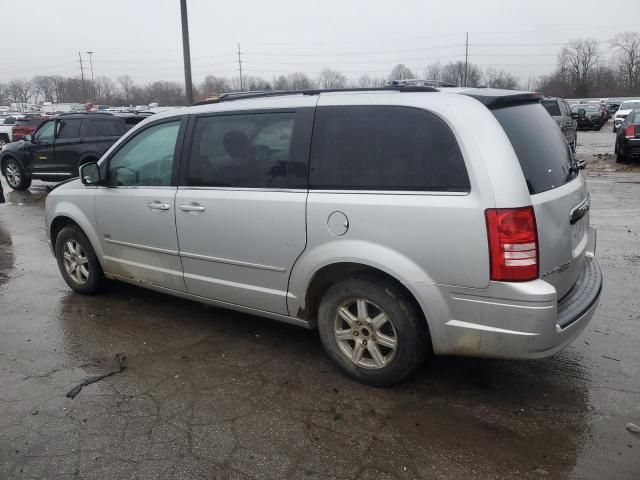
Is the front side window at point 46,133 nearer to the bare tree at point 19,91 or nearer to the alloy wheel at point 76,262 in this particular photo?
the alloy wheel at point 76,262

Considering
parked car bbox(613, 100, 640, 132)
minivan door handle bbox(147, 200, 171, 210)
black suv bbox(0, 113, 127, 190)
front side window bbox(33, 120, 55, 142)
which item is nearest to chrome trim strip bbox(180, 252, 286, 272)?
minivan door handle bbox(147, 200, 171, 210)

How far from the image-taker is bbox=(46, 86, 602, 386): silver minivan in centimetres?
298

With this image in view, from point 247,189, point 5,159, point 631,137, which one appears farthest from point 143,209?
point 631,137

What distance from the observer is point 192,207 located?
416 centimetres

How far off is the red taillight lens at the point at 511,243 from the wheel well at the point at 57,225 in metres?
4.05

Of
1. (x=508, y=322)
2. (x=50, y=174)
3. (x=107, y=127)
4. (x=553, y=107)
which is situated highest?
(x=553, y=107)

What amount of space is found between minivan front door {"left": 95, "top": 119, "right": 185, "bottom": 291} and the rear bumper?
7.53 ft

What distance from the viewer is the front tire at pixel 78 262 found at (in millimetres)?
5297

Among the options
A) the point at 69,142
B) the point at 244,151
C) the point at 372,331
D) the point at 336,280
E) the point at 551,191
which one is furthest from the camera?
the point at 69,142

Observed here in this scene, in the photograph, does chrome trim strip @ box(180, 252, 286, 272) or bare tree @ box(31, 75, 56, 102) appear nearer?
chrome trim strip @ box(180, 252, 286, 272)

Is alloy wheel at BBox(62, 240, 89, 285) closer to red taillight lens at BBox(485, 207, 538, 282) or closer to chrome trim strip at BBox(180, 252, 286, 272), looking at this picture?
chrome trim strip at BBox(180, 252, 286, 272)

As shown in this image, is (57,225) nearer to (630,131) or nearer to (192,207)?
(192,207)

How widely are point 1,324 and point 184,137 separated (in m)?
2.36

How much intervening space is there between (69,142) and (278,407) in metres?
11.7
